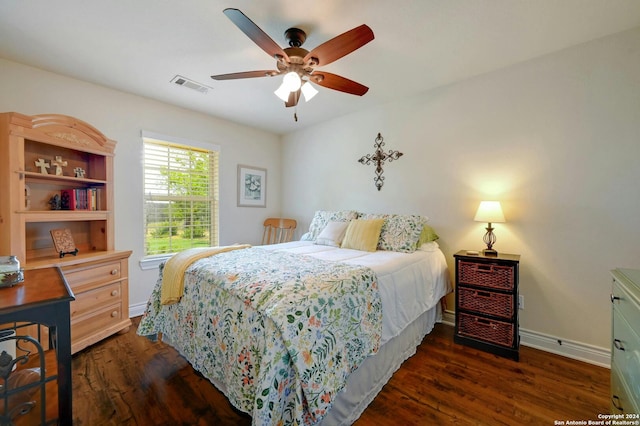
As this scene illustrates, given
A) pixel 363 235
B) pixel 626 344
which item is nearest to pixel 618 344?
pixel 626 344

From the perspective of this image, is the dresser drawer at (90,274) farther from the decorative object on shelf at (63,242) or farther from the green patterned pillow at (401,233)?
the green patterned pillow at (401,233)

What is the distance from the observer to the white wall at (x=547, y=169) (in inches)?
79.3

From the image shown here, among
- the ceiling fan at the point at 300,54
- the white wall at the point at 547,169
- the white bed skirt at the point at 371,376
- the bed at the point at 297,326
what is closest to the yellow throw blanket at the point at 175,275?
the bed at the point at 297,326

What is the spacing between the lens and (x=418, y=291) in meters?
2.17

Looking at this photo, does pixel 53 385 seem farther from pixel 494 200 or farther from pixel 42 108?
pixel 494 200

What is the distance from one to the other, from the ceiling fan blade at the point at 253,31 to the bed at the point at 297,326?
143 cm

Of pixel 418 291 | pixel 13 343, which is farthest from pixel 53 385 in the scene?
pixel 418 291

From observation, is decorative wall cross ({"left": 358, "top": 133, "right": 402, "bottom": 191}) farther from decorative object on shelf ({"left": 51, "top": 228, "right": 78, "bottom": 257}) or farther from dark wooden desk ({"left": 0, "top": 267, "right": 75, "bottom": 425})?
decorative object on shelf ({"left": 51, "top": 228, "right": 78, "bottom": 257})

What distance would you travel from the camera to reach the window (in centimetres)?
320

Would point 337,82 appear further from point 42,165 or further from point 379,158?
point 42,165

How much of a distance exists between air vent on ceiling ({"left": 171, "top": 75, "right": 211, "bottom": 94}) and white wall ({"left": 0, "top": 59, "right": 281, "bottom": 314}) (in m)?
0.69

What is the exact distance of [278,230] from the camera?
4262mm

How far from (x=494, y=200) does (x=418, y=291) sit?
1229 millimetres

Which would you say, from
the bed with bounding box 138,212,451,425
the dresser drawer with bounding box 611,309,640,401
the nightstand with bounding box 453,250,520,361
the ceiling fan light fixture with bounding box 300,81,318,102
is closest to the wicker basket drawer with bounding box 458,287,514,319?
the nightstand with bounding box 453,250,520,361
